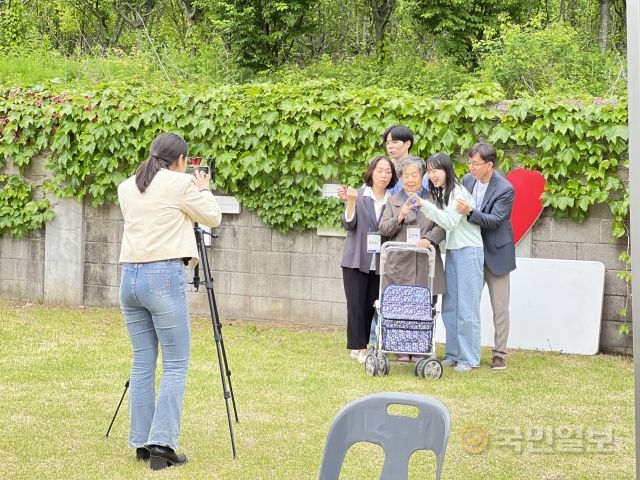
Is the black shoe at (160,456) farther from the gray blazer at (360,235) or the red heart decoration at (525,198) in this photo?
the red heart decoration at (525,198)

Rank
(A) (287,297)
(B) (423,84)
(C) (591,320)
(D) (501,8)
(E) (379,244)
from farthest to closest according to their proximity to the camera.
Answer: (D) (501,8)
(B) (423,84)
(A) (287,297)
(C) (591,320)
(E) (379,244)

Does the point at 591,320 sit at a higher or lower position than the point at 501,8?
lower

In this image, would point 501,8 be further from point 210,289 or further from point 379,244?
point 210,289

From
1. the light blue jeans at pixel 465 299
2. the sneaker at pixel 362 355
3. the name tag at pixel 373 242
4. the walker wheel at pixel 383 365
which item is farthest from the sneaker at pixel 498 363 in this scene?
the name tag at pixel 373 242

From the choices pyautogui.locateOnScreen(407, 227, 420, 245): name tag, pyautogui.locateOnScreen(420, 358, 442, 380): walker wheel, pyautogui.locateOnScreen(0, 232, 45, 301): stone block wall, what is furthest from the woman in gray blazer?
pyautogui.locateOnScreen(0, 232, 45, 301): stone block wall

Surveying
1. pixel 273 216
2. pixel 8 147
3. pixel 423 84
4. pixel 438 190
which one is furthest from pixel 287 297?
pixel 423 84

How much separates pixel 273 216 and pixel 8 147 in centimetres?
308

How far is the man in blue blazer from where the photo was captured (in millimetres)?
7949

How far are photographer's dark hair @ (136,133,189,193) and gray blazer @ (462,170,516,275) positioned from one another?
3.18 meters

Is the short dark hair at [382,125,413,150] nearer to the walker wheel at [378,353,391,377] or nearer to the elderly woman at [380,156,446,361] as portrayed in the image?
the elderly woman at [380,156,446,361]

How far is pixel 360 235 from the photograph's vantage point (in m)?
8.17

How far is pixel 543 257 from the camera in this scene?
9.30m

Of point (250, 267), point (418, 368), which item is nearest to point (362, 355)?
point (418, 368)

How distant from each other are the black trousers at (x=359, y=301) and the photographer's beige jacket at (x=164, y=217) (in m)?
3.02
